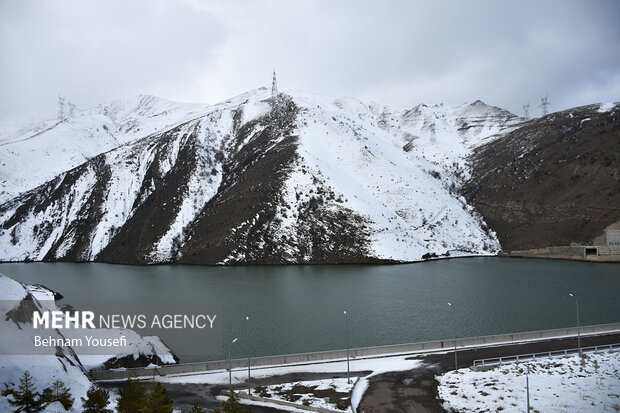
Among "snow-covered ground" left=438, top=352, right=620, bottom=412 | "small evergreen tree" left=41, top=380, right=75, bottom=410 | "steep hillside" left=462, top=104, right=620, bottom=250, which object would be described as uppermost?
"steep hillside" left=462, top=104, right=620, bottom=250

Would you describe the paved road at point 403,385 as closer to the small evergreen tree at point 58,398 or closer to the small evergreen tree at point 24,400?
the small evergreen tree at point 58,398

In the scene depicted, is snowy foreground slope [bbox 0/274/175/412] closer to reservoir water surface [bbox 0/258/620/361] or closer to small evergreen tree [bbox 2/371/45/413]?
small evergreen tree [bbox 2/371/45/413]

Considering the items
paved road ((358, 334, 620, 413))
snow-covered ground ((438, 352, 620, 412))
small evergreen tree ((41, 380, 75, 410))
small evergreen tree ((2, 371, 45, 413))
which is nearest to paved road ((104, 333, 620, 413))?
paved road ((358, 334, 620, 413))

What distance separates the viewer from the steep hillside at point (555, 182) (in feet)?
407

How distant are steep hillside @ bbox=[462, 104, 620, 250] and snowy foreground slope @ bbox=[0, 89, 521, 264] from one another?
8326 mm

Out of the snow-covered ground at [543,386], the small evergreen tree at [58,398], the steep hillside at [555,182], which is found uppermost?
the steep hillside at [555,182]

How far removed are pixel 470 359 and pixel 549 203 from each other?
111 m

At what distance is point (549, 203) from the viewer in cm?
13550

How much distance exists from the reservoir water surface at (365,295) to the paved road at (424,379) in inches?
289

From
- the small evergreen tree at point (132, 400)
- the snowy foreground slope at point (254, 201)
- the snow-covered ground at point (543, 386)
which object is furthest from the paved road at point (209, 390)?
the snowy foreground slope at point (254, 201)

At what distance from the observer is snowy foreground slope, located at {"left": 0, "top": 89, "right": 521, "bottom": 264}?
4850 inches

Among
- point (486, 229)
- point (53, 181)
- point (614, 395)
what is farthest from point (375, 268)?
point (53, 181)

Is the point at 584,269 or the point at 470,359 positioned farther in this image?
the point at 584,269

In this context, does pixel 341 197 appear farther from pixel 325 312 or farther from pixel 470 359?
pixel 470 359
